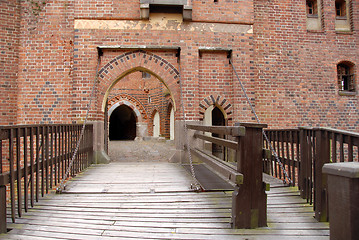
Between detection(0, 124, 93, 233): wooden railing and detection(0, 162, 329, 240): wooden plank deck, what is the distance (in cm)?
26

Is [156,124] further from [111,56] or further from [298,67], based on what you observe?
[298,67]

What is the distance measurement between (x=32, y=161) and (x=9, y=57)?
5256 mm

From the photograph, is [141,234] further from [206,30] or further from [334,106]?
[334,106]

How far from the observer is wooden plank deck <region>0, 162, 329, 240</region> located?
318cm

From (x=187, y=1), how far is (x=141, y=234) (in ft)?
21.6

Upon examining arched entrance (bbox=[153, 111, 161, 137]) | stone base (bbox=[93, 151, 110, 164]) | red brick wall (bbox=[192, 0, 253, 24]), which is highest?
red brick wall (bbox=[192, 0, 253, 24])

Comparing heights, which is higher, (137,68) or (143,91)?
(143,91)

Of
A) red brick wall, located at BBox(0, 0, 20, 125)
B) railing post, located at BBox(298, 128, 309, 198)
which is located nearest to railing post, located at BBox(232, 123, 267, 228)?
railing post, located at BBox(298, 128, 309, 198)

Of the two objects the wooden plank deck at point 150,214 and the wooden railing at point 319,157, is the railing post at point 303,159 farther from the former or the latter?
the wooden plank deck at point 150,214

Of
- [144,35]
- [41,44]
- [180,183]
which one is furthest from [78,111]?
[180,183]

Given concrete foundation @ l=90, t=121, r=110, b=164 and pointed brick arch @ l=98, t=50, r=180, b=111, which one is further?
pointed brick arch @ l=98, t=50, r=180, b=111

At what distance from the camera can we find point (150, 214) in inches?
148

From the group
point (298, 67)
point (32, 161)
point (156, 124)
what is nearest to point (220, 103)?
point (298, 67)

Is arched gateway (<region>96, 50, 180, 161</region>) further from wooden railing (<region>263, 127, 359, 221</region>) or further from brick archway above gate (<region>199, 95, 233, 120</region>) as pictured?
wooden railing (<region>263, 127, 359, 221</region>)
